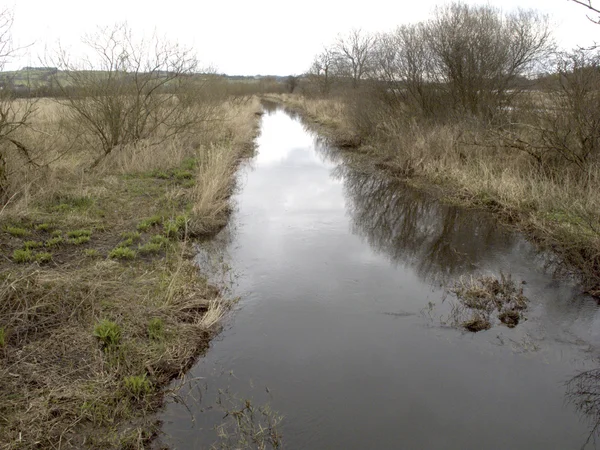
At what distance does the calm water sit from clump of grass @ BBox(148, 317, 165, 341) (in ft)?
1.66

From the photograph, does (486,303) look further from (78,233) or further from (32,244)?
(32,244)

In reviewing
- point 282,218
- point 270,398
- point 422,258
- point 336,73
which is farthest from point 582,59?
point 336,73

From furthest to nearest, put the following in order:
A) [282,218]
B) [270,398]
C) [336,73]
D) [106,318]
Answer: [336,73] → [282,218] → [106,318] → [270,398]

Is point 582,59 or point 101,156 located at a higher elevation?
point 582,59

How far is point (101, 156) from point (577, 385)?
36.2 feet

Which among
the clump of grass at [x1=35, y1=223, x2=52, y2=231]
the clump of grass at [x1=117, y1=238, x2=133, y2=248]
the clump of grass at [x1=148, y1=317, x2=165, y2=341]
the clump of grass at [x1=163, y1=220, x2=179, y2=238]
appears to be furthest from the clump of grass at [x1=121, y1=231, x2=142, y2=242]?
the clump of grass at [x1=148, y1=317, x2=165, y2=341]

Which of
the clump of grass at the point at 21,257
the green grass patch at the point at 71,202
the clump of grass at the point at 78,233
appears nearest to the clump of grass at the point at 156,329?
the clump of grass at the point at 21,257

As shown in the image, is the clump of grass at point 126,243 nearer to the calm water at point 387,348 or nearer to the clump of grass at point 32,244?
the clump of grass at point 32,244

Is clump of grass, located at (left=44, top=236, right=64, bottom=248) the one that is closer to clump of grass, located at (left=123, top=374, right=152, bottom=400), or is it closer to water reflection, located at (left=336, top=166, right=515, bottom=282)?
clump of grass, located at (left=123, top=374, right=152, bottom=400)

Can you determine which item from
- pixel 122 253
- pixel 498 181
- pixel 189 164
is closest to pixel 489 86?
pixel 498 181

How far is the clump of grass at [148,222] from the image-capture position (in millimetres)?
6988

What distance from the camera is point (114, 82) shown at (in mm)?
11023

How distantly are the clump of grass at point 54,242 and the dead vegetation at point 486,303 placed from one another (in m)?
5.38

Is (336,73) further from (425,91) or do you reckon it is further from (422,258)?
(422,258)
